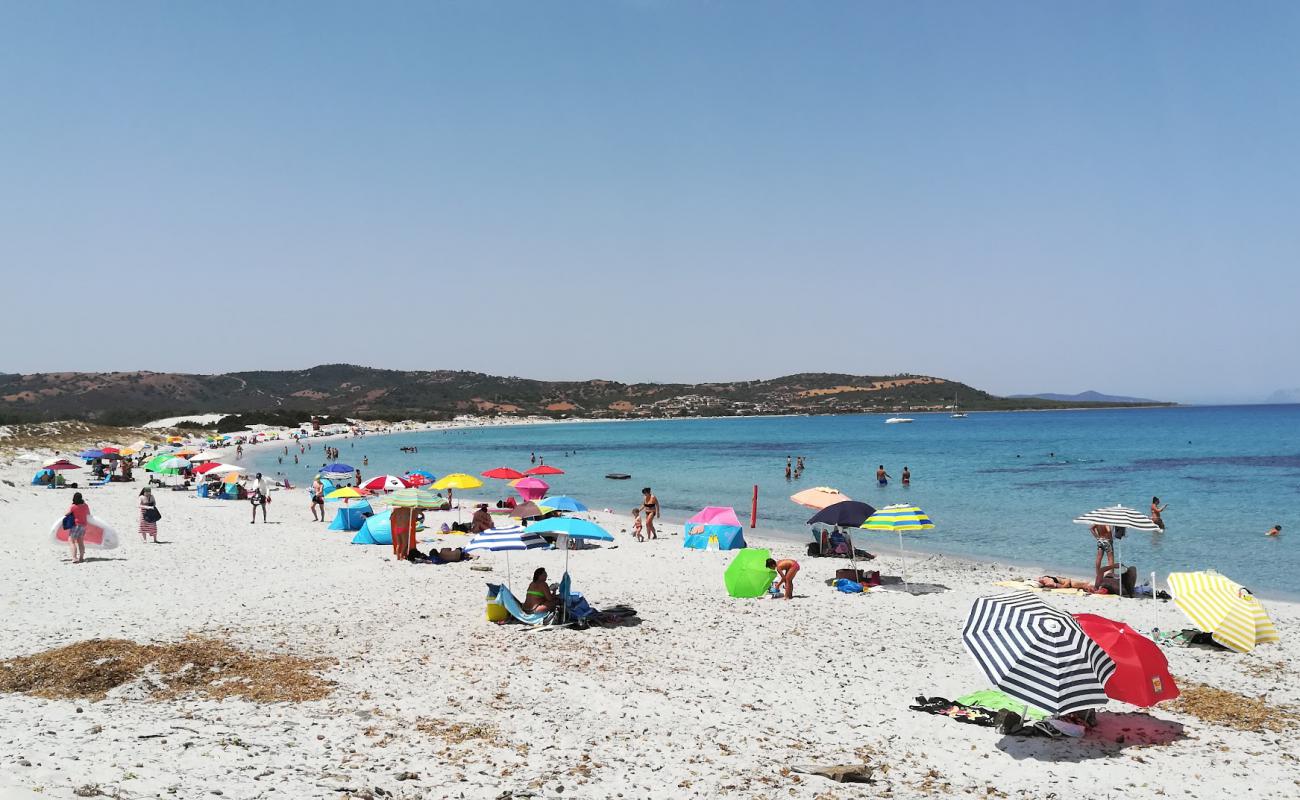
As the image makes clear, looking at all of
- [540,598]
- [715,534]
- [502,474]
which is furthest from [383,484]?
[540,598]

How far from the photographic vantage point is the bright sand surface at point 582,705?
264 inches

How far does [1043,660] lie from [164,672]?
9284 mm

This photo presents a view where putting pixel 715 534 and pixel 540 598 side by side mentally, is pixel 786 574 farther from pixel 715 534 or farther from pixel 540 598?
pixel 715 534

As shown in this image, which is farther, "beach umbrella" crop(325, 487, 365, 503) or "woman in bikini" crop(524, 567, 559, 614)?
"beach umbrella" crop(325, 487, 365, 503)

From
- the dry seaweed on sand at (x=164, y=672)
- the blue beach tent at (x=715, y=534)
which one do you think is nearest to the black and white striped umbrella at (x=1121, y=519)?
the blue beach tent at (x=715, y=534)

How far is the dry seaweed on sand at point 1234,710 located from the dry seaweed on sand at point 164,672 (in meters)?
9.65

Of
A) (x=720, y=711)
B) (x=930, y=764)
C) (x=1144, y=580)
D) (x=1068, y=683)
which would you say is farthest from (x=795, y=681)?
(x=1144, y=580)

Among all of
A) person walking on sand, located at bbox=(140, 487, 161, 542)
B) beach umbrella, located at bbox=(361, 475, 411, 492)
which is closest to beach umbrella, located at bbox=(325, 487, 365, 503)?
beach umbrella, located at bbox=(361, 475, 411, 492)

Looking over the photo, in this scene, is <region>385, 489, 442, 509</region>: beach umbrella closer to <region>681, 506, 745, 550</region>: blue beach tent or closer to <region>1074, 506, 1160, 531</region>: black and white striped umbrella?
<region>681, 506, 745, 550</region>: blue beach tent

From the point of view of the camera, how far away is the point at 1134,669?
814cm

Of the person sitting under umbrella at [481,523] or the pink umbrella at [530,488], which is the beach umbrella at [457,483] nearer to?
the person sitting under umbrella at [481,523]

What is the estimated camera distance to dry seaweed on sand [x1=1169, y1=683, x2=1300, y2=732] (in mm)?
8516

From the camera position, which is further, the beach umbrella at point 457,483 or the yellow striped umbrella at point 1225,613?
the beach umbrella at point 457,483

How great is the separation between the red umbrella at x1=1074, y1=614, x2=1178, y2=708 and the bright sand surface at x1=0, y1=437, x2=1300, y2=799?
0.46m
